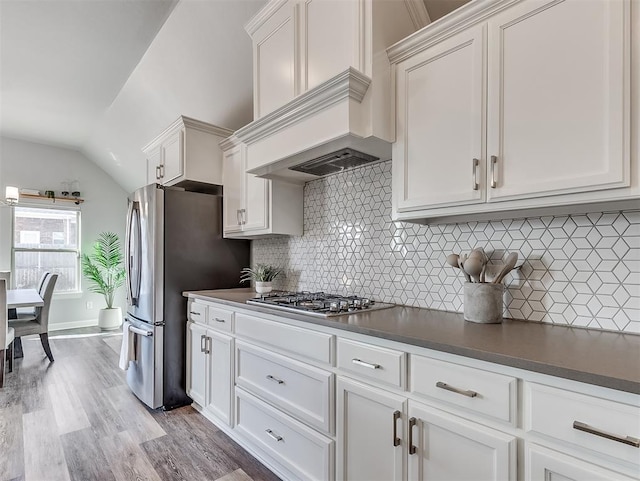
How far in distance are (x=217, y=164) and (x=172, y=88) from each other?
996 mm

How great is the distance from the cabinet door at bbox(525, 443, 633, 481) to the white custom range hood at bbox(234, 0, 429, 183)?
134 centimetres

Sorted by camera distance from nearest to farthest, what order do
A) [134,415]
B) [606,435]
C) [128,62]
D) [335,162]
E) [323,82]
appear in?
[606,435], [323,82], [335,162], [134,415], [128,62]

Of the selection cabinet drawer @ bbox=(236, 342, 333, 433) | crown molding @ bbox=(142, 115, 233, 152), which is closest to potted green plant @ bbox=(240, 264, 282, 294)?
cabinet drawer @ bbox=(236, 342, 333, 433)

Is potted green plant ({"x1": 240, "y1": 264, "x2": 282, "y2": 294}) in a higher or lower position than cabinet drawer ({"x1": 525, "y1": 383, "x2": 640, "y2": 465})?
higher

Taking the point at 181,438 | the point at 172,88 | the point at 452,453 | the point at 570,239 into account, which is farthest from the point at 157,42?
the point at 452,453

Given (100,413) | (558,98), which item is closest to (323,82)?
(558,98)

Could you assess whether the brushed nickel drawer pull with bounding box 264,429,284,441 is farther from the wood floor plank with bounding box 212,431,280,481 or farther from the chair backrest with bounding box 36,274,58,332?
the chair backrest with bounding box 36,274,58,332

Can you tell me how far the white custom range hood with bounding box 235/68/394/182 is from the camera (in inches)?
63.2

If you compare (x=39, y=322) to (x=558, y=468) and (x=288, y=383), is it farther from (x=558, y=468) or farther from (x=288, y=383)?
(x=558, y=468)

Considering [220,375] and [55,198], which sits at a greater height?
[55,198]

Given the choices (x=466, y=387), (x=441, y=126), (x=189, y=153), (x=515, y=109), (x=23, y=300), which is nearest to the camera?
(x=466, y=387)

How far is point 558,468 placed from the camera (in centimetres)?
90

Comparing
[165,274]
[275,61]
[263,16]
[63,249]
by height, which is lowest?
[165,274]

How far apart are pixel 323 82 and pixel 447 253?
1.07 metres
